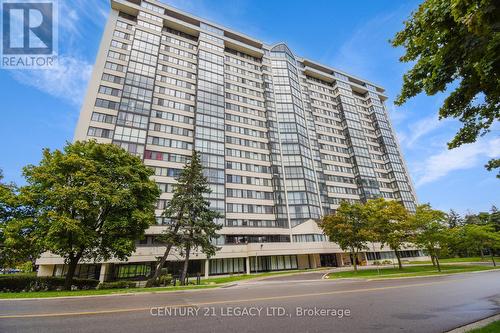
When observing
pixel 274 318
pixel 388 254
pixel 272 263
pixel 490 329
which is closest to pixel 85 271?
pixel 272 263

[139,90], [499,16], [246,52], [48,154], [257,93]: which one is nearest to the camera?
[499,16]

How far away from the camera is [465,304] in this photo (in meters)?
10.5

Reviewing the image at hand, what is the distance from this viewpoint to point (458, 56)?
6.42 m

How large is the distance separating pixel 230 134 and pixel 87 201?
33.5 meters

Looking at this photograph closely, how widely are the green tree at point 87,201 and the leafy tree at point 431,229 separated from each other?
110ft

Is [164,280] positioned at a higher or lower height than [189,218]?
lower

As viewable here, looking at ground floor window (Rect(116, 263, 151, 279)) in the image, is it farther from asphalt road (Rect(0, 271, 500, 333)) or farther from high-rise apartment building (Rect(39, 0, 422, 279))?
asphalt road (Rect(0, 271, 500, 333))

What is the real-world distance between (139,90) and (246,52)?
3191 cm

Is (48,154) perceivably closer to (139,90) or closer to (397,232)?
(139,90)

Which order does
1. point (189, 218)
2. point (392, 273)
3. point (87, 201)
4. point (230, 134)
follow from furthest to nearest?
point (230, 134) < point (392, 273) < point (189, 218) < point (87, 201)

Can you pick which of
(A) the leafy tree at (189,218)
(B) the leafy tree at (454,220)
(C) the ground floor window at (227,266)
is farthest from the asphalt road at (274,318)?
(B) the leafy tree at (454,220)

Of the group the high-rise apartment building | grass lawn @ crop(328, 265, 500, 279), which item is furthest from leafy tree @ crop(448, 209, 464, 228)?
grass lawn @ crop(328, 265, 500, 279)

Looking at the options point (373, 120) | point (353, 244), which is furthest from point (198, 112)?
point (373, 120)

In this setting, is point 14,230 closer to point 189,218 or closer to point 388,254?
point 189,218
